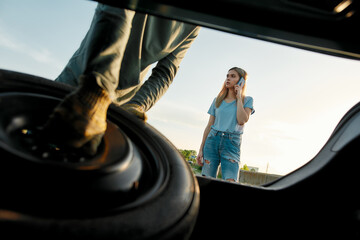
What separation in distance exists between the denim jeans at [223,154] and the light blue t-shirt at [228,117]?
8cm

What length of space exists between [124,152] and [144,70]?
54.2 inches

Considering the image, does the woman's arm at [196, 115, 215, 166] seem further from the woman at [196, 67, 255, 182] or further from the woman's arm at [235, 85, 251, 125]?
the woman's arm at [235, 85, 251, 125]

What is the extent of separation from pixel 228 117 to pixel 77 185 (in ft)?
11.0

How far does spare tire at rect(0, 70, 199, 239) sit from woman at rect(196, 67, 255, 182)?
2675mm

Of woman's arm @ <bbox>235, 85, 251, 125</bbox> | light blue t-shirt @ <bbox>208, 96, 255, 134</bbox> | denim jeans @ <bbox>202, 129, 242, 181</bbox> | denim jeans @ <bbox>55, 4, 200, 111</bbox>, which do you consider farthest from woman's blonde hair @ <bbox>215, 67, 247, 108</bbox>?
denim jeans @ <bbox>55, 4, 200, 111</bbox>

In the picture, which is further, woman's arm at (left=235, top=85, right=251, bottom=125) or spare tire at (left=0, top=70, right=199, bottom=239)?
woman's arm at (left=235, top=85, right=251, bottom=125)

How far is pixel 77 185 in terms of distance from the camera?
2.19 feet

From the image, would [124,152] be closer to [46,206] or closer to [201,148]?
[46,206]

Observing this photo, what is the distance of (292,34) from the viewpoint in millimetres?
856

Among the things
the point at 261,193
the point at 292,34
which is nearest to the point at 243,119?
the point at 261,193

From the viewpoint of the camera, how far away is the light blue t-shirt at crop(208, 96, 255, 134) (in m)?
3.73

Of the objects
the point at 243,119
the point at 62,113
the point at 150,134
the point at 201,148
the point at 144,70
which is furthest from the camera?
the point at 201,148

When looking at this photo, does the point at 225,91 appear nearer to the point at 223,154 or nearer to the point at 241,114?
the point at 241,114

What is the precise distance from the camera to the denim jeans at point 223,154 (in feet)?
11.7
